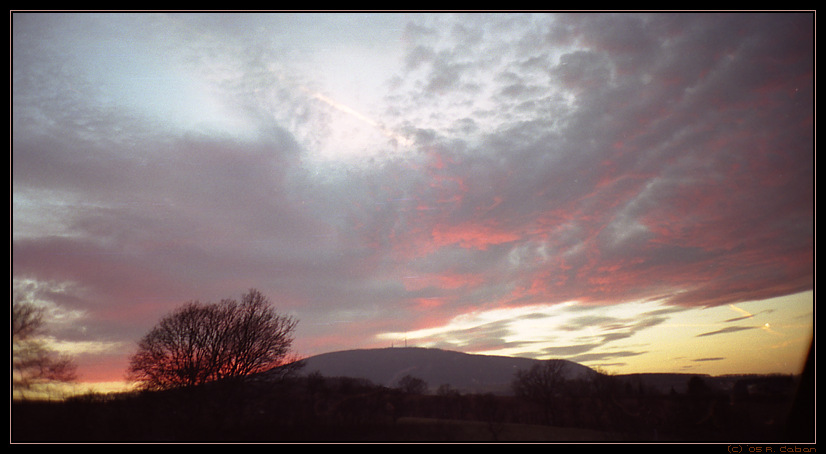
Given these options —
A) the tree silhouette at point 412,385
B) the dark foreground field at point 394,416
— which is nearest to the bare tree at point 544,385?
the dark foreground field at point 394,416

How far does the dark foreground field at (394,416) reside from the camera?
12.6 metres

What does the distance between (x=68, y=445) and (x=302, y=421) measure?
6.66 metres

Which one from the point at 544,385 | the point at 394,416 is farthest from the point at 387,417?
the point at 544,385

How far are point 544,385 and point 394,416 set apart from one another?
8773 millimetres

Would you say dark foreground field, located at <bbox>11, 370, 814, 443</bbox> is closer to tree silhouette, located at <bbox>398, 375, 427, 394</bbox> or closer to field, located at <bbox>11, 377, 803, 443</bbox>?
field, located at <bbox>11, 377, 803, 443</bbox>

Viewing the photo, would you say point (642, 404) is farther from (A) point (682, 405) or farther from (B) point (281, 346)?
(B) point (281, 346)

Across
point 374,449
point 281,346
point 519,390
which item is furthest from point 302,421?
point 281,346

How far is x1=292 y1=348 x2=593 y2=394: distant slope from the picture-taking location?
64.4 ft

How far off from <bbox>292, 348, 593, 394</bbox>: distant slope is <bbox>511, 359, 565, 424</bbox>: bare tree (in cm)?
41

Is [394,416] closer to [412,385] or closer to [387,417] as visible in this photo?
[387,417]

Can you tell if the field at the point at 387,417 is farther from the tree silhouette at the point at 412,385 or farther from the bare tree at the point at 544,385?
the tree silhouette at the point at 412,385

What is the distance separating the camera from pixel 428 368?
78.6 ft

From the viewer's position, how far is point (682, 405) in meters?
15.6

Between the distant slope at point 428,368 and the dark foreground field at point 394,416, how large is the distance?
1505 millimetres
